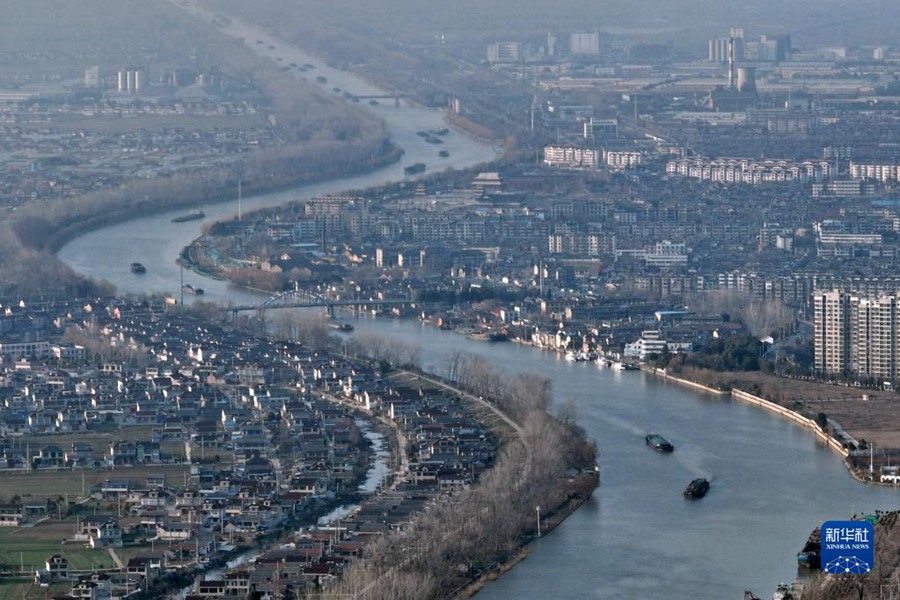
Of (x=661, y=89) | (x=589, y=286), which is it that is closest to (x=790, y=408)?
(x=589, y=286)

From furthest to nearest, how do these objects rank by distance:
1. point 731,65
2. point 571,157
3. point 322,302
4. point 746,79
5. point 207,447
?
point 731,65
point 746,79
point 571,157
point 322,302
point 207,447

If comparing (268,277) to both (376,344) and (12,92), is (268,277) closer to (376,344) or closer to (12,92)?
(376,344)

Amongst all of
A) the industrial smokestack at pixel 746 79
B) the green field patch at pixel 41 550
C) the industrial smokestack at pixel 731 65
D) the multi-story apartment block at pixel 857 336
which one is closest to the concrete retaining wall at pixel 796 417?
the multi-story apartment block at pixel 857 336

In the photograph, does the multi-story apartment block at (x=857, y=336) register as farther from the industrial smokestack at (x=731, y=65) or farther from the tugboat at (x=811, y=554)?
the industrial smokestack at (x=731, y=65)

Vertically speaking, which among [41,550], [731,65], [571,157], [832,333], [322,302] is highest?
[41,550]

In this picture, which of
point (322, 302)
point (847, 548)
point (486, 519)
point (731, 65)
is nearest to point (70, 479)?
point (486, 519)

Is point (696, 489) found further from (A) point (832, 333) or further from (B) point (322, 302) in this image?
(B) point (322, 302)
